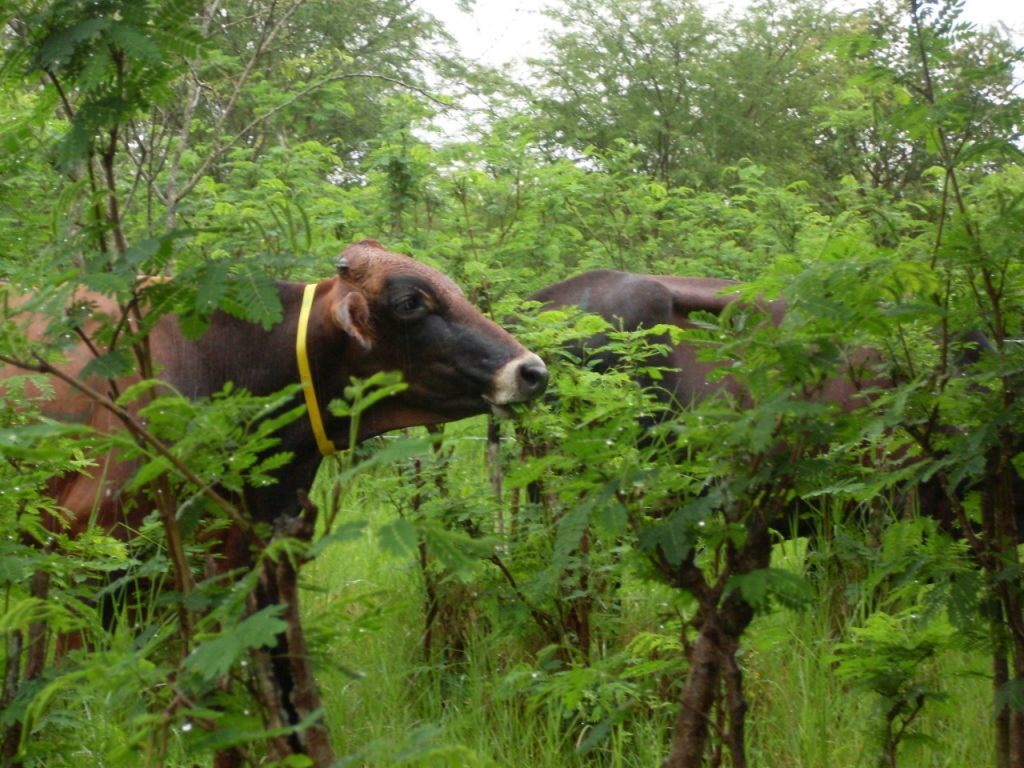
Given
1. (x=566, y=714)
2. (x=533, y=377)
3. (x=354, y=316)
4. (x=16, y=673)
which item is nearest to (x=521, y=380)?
(x=533, y=377)

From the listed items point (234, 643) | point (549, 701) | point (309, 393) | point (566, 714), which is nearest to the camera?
point (234, 643)

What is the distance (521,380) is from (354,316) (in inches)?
25.0

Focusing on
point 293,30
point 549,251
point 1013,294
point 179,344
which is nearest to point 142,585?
point 179,344

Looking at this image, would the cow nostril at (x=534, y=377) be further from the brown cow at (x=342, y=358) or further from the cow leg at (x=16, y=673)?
the cow leg at (x=16, y=673)

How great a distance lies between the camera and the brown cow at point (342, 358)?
4078 mm

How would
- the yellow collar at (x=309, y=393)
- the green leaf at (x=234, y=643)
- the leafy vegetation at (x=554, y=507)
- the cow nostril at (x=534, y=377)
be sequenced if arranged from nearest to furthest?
the green leaf at (x=234, y=643) < the leafy vegetation at (x=554, y=507) < the cow nostril at (x=534, y=377) < the yellow collar at (x=309, y=393)

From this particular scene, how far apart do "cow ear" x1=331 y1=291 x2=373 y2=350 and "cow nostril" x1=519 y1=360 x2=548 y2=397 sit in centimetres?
57

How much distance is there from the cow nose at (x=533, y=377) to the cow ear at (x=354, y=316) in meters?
0.56

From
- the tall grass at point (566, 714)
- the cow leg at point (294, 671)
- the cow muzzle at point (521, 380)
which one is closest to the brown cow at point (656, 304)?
the tall grass at point (566, 714)

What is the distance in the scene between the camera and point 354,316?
4.14 meters

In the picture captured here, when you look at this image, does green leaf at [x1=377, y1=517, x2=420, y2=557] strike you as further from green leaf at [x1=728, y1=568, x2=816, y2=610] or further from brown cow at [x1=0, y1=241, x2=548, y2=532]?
brown cow at [x1=0, y1=241, x2=548, y2=532]

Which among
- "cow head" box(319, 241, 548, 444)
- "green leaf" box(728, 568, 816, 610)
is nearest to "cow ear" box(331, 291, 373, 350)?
"cow head" box(319, 241, 548, 444)

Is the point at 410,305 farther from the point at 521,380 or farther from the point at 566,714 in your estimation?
the point at 566,714

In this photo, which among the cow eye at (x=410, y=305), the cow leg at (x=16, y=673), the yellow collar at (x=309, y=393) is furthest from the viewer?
the cow eye at (x=410, y=305)
